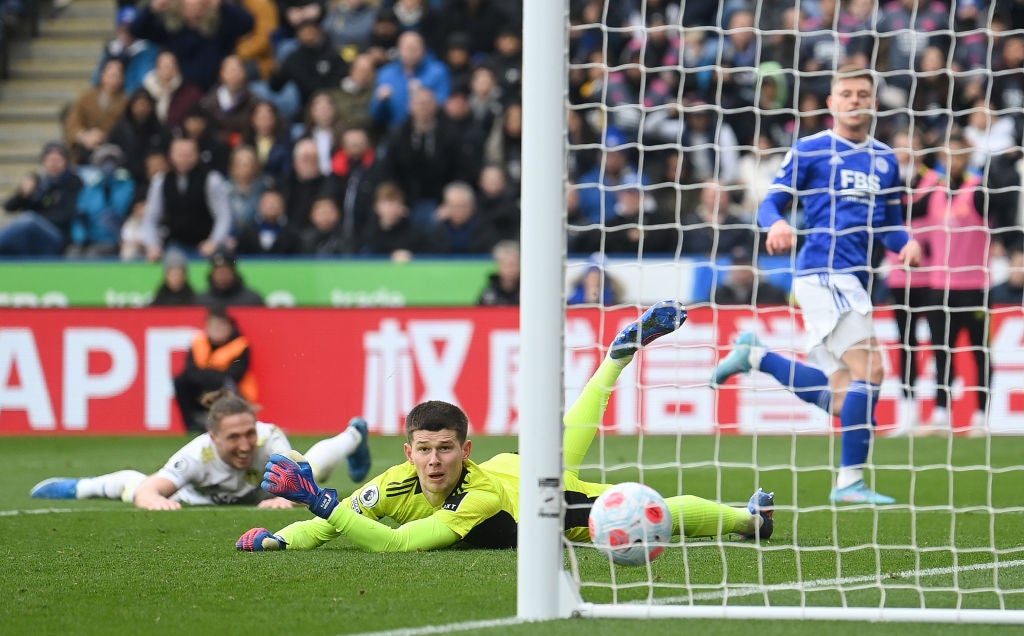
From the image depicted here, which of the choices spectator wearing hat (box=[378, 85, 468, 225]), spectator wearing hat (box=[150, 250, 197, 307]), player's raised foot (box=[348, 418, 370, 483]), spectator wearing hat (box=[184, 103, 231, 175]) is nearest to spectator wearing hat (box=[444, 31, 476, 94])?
spectator wearing hat (box=[378, 85, 468, 225])

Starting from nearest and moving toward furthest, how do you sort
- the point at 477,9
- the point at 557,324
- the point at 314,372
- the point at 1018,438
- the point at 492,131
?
the point at 557,324, the point at 1018,438, the point at 314,372, the point at 492,131, the point at 477,9

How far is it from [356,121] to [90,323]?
3740mm

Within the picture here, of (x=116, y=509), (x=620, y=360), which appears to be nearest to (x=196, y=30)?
(x=116, y=509)

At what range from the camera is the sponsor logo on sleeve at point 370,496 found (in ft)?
18.5

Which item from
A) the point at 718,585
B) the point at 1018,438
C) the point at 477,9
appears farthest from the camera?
the point at 477,9

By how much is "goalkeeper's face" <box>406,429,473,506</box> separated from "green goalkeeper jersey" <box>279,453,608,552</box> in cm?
7

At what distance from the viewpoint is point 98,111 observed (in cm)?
1570

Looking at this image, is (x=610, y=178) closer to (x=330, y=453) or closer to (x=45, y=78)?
(x=330, y=453)

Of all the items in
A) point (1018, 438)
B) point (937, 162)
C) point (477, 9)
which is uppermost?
point (477, 9)

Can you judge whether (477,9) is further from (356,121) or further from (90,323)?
(90,323)

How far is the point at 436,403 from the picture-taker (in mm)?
5605

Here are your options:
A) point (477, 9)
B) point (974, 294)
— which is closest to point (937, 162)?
point (974, 294)

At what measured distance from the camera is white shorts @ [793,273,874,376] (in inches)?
281

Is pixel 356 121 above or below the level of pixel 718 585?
above
